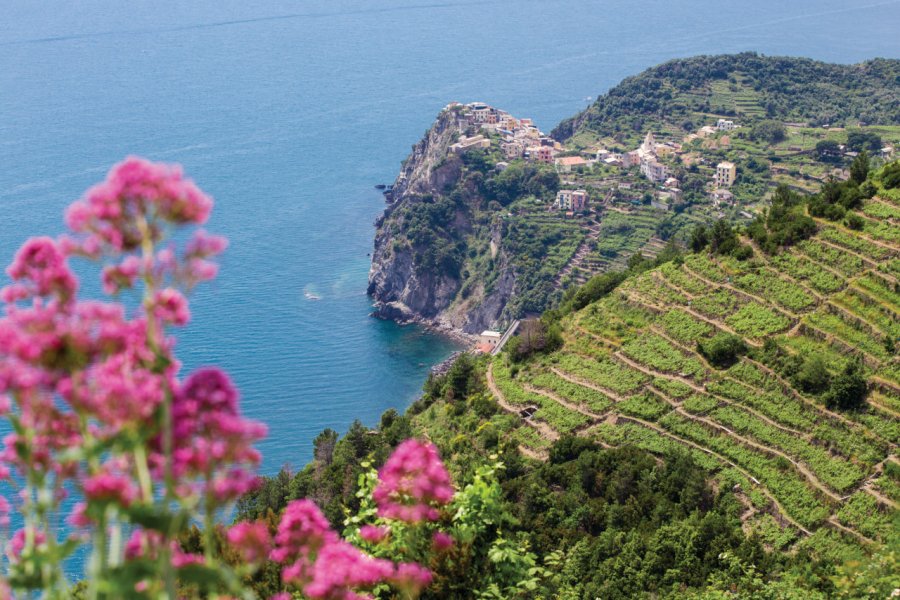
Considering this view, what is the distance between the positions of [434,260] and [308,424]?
27.3 meters

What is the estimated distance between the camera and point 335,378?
223ft

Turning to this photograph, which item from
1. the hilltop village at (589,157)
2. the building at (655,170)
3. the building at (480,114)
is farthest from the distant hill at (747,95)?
the building at (655,170)

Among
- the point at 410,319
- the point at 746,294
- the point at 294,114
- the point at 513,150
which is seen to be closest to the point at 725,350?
the point at 746,294

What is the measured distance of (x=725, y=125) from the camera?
91.8 metres

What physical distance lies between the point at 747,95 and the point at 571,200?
33410 mm

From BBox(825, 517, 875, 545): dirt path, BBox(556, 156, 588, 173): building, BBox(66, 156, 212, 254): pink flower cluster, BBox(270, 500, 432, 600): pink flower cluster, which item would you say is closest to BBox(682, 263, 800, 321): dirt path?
BBox(825, 517, 875, 545): dirt path

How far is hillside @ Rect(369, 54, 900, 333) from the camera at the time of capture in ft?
249

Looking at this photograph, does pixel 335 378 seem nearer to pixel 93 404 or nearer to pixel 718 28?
pixel 93 404

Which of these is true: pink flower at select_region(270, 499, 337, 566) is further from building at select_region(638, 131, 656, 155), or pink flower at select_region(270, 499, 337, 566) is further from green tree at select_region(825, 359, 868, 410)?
building at select_region(638, 131, 656, 155)

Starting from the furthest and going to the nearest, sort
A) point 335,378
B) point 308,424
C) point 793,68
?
point 793,68, point 335,378, point 308,424

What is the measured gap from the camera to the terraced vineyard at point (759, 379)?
2473cm

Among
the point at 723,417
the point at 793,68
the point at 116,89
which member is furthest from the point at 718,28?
the point at 723,417

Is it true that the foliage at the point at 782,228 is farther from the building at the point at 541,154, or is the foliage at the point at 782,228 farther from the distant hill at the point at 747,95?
the distant hill at the point at 747,95

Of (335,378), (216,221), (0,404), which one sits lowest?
(335,378)
